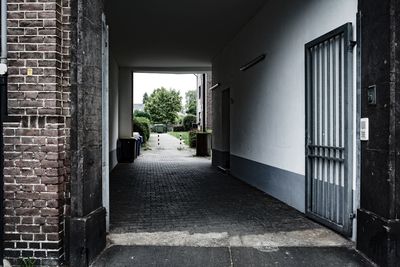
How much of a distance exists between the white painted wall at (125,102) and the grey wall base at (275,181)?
8.91 meters

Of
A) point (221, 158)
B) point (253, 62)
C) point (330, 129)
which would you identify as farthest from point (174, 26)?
point (330, 129)

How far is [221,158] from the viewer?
1438 centimetres

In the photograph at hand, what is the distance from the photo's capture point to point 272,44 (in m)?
8.40

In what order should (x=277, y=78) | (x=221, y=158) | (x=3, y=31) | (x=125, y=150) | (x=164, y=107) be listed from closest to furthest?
1. (x=3, y=31)
2. (x=277, y=78)
3. (x=221, y=158)
4. (x=125, y=150)
5. (x=164, y=107)

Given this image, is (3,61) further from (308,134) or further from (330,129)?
(308,134)

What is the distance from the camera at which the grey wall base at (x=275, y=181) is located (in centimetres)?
685

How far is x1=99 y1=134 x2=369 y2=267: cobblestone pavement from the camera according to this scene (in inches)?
177

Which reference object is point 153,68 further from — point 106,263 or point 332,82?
point 106,263

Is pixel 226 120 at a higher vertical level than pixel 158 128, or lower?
lower

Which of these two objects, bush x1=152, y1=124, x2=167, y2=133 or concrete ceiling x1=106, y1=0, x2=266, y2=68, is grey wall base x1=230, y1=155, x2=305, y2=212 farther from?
bush x1=152, y1=124, x2=167, y2=133

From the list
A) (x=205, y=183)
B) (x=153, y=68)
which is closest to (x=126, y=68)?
(x=153, y=68)

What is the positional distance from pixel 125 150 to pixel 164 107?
185 feet

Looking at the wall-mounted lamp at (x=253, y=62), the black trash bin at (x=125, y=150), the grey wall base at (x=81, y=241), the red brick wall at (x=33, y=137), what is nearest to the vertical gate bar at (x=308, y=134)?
the wall-mounted lamp at (x=253, y=62)

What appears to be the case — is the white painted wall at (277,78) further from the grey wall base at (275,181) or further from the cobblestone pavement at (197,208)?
the cobblestone pavement at (197,208)
